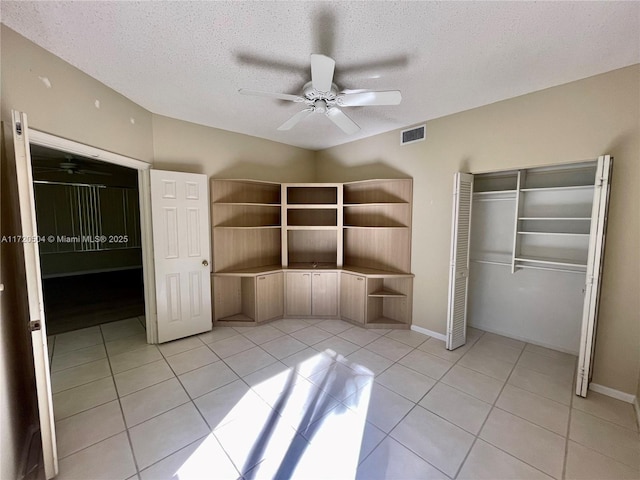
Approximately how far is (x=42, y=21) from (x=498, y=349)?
501 centimetres

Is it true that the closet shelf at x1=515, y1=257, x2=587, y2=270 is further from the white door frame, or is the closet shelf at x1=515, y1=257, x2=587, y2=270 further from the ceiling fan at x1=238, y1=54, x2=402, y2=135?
the white door frame

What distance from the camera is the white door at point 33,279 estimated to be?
1431 mm

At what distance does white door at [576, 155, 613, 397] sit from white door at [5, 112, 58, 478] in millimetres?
3924

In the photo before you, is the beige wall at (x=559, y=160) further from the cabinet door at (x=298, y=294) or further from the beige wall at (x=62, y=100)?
the beige wall at (x=62, y=100)

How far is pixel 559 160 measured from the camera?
2492 millimetres

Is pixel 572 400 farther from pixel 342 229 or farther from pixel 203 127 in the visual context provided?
pixel 203 127

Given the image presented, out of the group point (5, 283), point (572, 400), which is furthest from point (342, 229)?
point (5, 283)

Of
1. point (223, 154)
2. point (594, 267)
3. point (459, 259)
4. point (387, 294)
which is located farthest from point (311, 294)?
point (594, 267)

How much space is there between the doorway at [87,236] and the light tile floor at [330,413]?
6.83 ft

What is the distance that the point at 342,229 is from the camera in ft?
13.9

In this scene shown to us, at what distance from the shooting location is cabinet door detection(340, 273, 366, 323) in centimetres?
379

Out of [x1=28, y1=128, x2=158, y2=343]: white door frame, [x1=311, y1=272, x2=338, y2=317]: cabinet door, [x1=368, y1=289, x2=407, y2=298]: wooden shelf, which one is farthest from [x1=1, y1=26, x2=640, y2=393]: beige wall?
[x1=311, y1=272, x2=338, y2=317]: cabinet door

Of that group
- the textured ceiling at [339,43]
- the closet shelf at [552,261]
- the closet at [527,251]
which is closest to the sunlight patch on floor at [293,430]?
the closet at [527,251]

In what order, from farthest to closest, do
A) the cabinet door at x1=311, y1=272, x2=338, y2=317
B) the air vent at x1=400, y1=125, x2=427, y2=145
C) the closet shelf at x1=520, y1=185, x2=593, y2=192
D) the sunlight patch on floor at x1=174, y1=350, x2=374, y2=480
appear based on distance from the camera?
the cabinet door at x1=311, y1=272, x2=338, y2=317 → the air vent at x1=400, y1=125, x2=427, y2=145 → the closet shelf at x1=520, y1=185, x2=593, y2=192 → the sunlight patch on floor at x1=174, y1=350, x2=374, y2=480
